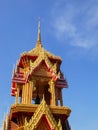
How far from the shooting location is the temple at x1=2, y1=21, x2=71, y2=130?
2206 centimetres

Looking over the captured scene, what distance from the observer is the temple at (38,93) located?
22062 millimetres

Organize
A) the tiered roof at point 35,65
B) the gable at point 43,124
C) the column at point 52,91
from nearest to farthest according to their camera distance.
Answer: the gable at point 43,124 < the column at point 52,91 < the tiered roof at point 35,65

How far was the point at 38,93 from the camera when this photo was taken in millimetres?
25891

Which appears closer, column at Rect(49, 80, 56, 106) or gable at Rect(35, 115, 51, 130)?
gable at Rect(35, 115, 51, 130)

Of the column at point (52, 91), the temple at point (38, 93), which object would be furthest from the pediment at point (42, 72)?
the column at point (52, 91)

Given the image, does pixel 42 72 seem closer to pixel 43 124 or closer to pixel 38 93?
pixel 38 93

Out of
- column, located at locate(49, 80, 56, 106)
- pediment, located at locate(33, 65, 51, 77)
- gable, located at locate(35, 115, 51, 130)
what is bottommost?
gable, located at locate(35, 115, 51, 130)

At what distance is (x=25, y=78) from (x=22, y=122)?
348 cm

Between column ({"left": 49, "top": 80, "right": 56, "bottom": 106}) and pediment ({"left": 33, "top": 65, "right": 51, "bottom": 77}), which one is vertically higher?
pediment ({"left": 33, "top": 65, "right": 51, "bottom": 77})

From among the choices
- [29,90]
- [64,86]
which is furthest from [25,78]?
[64,86]

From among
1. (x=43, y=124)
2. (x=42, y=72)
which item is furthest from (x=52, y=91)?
(x=43, y=124)

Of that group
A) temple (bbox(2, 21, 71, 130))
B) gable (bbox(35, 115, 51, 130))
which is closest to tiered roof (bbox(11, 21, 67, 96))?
temple (bbox(2, 21, 71, 130))

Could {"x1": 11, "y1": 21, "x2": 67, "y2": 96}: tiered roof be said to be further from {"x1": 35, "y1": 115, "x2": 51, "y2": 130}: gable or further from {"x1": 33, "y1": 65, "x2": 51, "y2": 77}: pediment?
{"x1": 35, "y1": 115, "x2": 51, "y2": 130}: gable

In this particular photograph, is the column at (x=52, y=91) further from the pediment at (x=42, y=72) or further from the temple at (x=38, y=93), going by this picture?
the pediment at (x=42, y=72)
